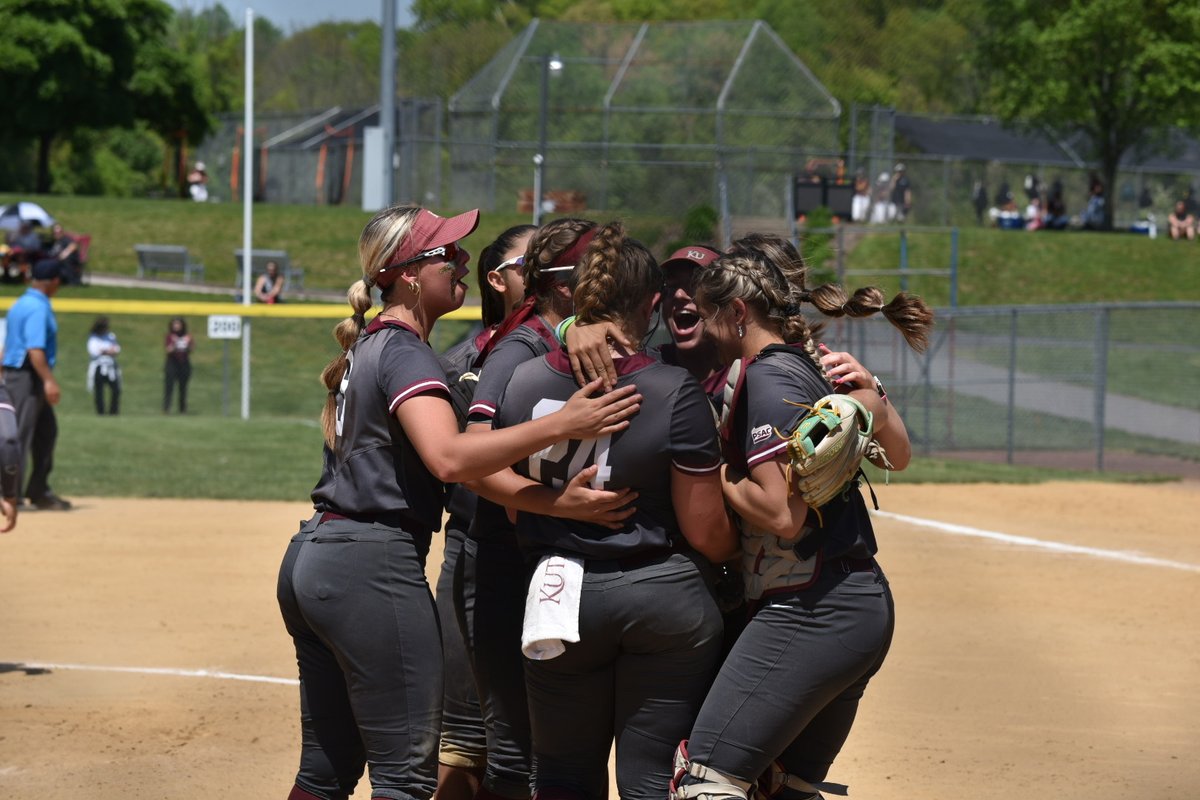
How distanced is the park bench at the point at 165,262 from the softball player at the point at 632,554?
3289 cm

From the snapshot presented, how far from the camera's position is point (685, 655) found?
379 centimetres

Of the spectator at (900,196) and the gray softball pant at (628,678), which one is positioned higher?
the spectator at (900,196)

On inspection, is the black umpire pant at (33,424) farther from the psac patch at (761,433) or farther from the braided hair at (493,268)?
the psac patch at (761,433)

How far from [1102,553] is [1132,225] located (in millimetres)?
33672

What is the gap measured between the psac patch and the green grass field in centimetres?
822

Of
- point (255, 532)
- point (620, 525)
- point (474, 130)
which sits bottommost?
point (255, 532)

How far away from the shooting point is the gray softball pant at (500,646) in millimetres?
4277

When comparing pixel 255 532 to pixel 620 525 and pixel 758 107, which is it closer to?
pixel 620 525

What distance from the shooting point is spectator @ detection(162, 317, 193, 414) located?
74.8ft

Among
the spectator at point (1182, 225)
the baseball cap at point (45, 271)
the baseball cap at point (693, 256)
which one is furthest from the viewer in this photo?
the spectator at point (1182, 225)

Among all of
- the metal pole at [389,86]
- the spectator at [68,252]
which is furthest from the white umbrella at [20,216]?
the metal pole at [389,86]

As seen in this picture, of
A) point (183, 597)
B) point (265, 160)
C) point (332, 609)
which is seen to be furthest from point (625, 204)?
point (332, 609)

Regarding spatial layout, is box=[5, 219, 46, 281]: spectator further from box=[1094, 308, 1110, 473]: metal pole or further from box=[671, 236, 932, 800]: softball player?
box=[671, 236, 932, 800]: softball player

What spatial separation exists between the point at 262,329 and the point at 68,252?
174 inches
